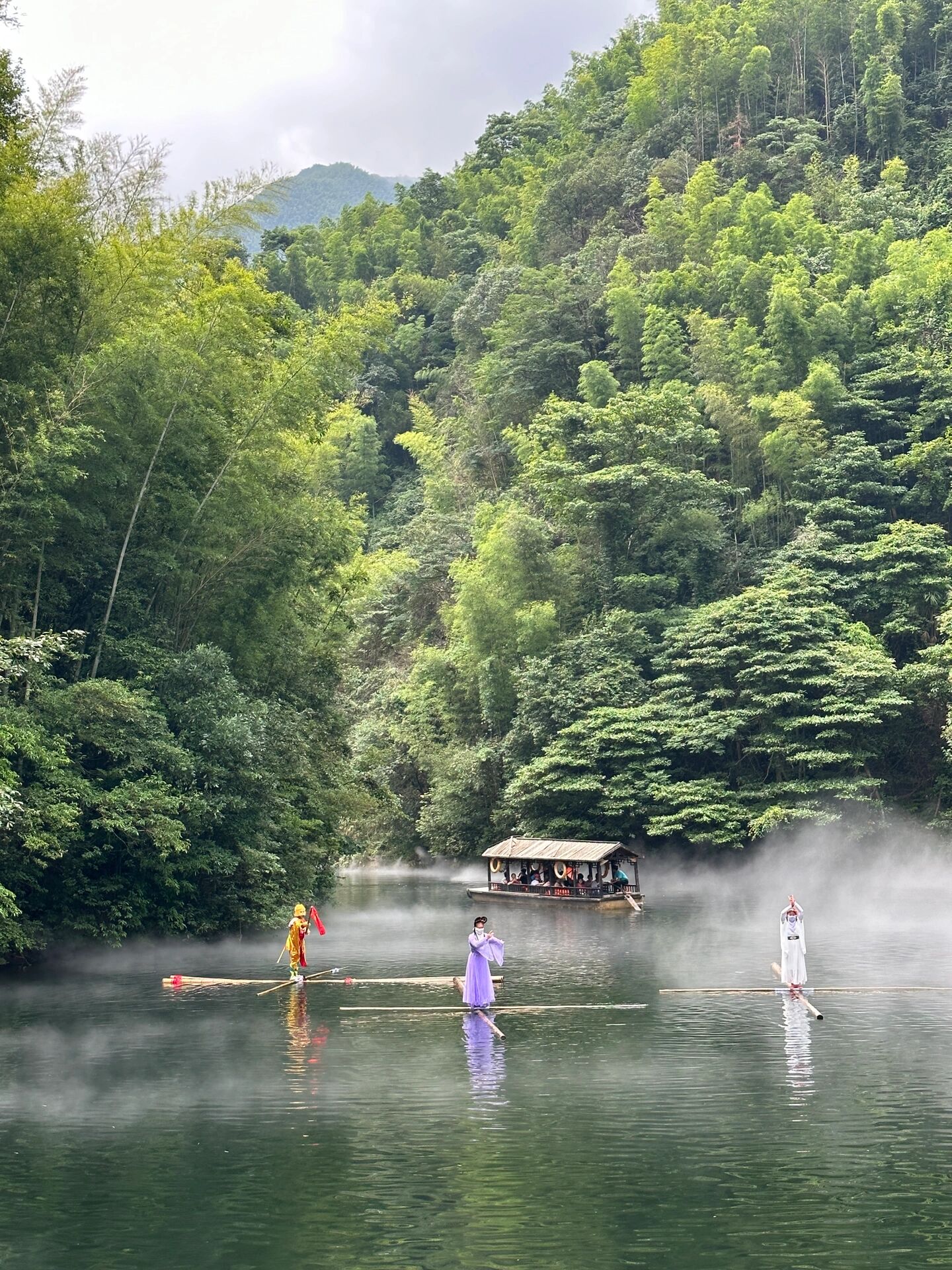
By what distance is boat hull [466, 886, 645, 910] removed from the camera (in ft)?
132

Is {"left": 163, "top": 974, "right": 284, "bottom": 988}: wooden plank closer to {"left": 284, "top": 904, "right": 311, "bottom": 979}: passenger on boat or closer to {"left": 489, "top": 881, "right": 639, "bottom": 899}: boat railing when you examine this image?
{"left": 284, "top": 904, "right": 311, "bottom": 979}: passenger on boat

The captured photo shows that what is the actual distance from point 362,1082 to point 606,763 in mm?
33286

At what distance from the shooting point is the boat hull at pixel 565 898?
40.4 metres

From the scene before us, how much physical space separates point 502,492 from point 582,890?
99.1 ft

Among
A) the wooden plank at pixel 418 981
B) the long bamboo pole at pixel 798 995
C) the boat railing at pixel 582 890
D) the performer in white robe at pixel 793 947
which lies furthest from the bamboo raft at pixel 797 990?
the boat railing at pixel 582 890

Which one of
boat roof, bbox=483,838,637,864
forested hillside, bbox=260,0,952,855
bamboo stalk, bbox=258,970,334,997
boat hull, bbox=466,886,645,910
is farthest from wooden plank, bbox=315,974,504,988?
boat roof, bbox=483,838,637,864

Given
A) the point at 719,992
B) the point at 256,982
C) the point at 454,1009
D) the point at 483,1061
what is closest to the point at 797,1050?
the point at 483,1061

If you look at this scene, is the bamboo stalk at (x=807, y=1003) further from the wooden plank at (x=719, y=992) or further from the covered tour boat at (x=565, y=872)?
the covered tour boat at (x=565, y=872)

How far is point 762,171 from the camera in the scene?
267ft

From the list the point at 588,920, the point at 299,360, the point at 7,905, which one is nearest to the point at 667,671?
the point at 588,920

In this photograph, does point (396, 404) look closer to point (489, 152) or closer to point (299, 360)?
point (489, 152)

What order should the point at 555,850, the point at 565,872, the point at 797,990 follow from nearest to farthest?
1. the point at 797,990
2. the point at 565,872
3. the point at 555,850

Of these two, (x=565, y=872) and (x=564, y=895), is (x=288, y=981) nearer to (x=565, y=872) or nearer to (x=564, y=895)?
(x=564, y=895)

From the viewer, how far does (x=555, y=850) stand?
1679 inches
